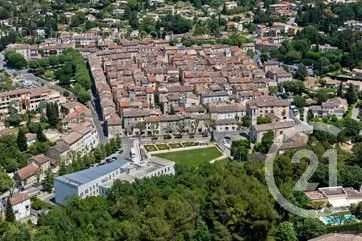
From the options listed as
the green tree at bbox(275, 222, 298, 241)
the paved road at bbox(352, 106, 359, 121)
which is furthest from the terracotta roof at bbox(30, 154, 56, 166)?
the paved road at bbox(352, 106, 359, 121)

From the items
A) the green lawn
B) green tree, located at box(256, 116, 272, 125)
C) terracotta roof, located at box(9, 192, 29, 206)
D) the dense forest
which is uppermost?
the dense forest

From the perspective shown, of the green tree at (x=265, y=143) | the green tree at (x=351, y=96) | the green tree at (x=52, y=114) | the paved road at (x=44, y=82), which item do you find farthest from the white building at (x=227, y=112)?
the green tree at (x=52, y=114)

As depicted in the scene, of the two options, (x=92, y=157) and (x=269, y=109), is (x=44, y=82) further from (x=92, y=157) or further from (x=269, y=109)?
(x=269, y=109)

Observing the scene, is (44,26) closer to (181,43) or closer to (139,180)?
(181,43)

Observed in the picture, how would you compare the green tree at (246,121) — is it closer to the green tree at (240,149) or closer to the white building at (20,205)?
the green tree at (240,149)

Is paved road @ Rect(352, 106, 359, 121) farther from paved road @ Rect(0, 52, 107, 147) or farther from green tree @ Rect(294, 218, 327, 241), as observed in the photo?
green tree @ Rect(294, 218, 327, 241)

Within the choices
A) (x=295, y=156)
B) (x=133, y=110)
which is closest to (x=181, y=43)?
(x=133, y=110)
